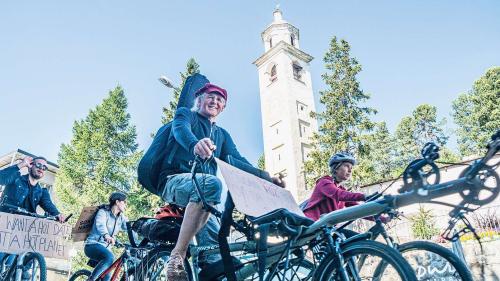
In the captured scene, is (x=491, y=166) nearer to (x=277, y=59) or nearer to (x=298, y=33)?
(x=277, y=59)

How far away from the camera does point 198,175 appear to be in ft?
10.6

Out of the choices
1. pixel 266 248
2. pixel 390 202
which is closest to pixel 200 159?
pixel 266 248

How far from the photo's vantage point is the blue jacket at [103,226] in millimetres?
5984

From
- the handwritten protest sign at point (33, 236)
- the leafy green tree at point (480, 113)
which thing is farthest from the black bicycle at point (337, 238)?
the leafy green tree at point (480, 113)

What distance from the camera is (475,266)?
903 centimetres

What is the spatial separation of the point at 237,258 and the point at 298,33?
1989 inches

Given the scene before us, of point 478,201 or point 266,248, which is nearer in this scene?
point 478,201

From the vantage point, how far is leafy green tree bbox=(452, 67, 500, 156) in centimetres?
3916

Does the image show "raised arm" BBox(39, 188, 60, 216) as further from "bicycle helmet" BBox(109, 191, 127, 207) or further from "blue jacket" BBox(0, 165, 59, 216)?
"bicycle helmet" BBox(109, 191, 127, 207)

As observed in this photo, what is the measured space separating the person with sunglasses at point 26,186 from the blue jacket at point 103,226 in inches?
29.7

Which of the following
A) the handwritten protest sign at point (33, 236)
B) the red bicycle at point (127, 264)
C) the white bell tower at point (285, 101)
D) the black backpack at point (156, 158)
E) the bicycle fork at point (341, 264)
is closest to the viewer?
the bicycle fork at point (341, 264)

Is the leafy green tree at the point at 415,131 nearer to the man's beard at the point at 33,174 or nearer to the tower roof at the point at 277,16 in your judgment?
the tower roof at the point at 277,16

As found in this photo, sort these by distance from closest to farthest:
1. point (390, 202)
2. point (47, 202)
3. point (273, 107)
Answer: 1. point (390, 202)
2. point (47, 202)
3. point (273, 107)

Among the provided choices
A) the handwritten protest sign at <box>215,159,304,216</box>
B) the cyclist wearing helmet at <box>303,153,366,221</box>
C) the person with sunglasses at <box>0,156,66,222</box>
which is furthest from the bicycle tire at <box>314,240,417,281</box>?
the person with sunglasses at <box>0,156,66,222</box>
